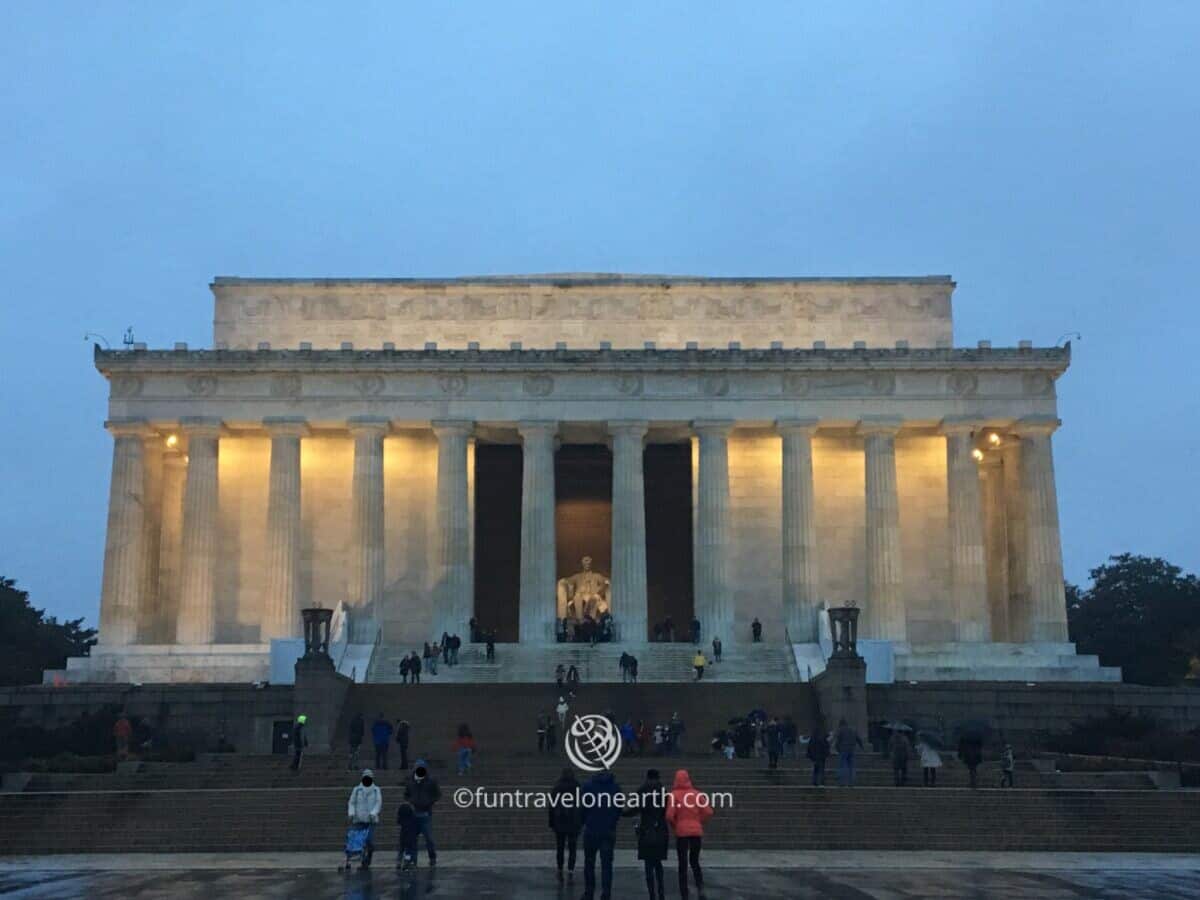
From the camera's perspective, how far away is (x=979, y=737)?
33781mm

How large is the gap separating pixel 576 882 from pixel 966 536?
121ft

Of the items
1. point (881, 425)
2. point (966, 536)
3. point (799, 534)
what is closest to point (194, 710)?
point (799, 534)

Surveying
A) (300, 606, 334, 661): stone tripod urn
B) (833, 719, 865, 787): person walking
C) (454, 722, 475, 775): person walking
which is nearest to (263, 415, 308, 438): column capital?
(300, 606, 334, 661): stone tripod urn

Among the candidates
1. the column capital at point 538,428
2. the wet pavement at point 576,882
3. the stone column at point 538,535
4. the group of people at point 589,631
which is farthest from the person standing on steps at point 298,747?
the column capital at point 538,428

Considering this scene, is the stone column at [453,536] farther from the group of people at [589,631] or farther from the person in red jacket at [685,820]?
the person in red jacket at [685,820]

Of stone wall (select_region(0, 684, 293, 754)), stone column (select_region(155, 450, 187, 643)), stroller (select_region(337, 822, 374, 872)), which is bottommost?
stroller (select_region(337, 822, 374, 872))

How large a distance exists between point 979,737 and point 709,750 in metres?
10.5

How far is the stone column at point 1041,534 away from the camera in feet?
183

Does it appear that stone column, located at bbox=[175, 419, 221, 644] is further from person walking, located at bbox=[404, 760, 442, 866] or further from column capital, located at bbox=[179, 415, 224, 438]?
person walking, located at bbox=[404, 760, 442, 866]

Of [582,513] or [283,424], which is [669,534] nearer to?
[582,513]

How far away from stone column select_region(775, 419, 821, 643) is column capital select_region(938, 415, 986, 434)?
202 inches

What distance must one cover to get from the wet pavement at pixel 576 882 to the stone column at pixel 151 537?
103ft

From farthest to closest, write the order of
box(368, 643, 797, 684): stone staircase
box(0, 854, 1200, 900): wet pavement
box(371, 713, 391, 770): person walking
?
1. box(368, 643, 797, 684): stone staircase
2. box(371, 713, 391, 770): person walking
3. box(0, 854, 1200, 900): wet pavement

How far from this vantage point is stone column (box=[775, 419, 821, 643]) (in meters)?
55.9
